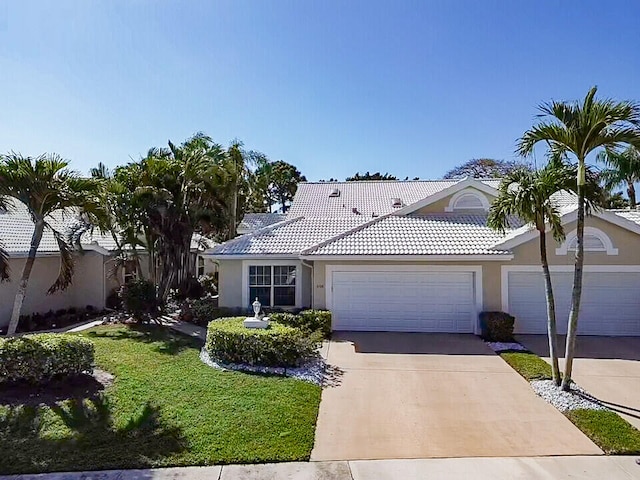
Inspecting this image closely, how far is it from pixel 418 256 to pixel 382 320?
2804 mm

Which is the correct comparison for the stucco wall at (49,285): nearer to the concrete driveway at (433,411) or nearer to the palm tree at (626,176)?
the concrete driveway at (433,411)

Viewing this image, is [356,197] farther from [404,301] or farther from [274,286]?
[404,301]

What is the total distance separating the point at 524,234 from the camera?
50.0ft

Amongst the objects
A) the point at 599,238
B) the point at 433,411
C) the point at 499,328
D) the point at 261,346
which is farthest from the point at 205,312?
the point at 599,238

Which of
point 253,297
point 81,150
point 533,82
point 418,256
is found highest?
point 533,82

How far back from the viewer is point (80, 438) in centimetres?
720

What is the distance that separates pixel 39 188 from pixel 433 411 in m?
9.86

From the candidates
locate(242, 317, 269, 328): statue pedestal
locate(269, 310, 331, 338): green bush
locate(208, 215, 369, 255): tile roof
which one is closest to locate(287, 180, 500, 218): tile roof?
locate(208, 215, 369, 255): tile roof

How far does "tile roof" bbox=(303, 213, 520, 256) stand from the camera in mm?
15680

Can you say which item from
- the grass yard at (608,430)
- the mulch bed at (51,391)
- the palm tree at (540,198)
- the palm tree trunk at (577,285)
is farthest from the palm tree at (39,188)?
the grass yard at (608,430)

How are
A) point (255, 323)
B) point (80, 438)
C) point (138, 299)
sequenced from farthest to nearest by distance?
point (138, 299), point (255, 323), point (80, 438)

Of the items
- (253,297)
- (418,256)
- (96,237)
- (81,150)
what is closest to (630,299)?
(418,256)

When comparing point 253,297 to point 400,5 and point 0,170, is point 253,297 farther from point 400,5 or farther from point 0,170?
point 400,5

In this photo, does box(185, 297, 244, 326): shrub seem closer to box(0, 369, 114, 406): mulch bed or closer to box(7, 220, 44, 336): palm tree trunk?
box(0, 369, 114, 406): mulch bed
